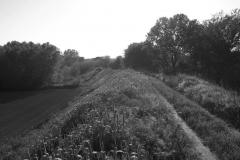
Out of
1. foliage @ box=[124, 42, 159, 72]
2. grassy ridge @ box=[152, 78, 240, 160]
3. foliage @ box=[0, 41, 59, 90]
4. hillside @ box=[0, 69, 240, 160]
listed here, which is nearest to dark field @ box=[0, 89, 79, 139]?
hillside @ box=[0, 69, 240, 160]

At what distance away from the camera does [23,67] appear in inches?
2016

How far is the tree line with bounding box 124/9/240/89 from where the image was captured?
45.9m

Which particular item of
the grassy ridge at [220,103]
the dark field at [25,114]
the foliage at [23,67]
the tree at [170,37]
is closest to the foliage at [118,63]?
the tree at [170,37]

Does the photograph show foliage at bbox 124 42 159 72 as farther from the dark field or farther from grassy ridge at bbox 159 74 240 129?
grassy ridge at bbox 159 74 240 129

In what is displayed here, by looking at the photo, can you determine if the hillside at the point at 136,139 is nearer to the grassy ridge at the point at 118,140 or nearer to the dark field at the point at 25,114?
the grassy ridge at the point at 118,140

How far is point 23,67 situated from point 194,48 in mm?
34253

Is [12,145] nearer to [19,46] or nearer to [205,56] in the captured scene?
[205,56]

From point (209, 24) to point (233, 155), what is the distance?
46.3 meters

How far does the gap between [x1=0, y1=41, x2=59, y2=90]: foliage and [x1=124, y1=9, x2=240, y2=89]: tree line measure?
1039 inches

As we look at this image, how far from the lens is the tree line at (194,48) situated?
45906 mm

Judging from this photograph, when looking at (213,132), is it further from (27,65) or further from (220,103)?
(27,65)

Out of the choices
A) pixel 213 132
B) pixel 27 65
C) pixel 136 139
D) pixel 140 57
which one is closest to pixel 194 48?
pixel 140 57

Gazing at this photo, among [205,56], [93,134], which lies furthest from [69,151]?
[205,56]

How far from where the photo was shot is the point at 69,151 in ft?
21.5
